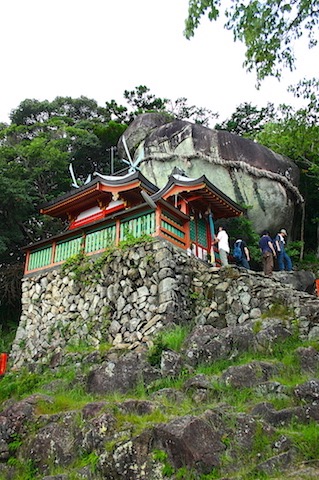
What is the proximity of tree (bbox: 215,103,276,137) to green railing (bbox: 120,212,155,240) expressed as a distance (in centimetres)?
1901

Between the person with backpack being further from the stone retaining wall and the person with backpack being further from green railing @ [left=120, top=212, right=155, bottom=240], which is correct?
green railing @ [left=120, top=212, right=155, bottom=240]

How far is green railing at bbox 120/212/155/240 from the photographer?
14883 mm

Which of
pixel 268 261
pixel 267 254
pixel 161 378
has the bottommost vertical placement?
pixel 161 378

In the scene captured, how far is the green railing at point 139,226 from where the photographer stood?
48.8 feet

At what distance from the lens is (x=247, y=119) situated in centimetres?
3319

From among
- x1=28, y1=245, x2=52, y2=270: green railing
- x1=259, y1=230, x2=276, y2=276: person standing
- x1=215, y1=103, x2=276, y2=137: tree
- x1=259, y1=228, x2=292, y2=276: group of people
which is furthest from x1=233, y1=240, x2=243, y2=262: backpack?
x1=215, y1=103, x2=276, y2=137: tree

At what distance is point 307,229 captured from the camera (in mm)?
26969

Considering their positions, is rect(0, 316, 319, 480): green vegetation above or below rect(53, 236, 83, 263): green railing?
below

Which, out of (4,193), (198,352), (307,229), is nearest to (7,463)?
(198,352)

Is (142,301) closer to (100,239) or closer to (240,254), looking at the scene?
(100,239)

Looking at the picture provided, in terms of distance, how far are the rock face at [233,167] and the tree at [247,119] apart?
823cm

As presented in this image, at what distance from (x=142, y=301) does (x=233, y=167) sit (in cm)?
1157

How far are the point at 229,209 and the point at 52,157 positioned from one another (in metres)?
10.4

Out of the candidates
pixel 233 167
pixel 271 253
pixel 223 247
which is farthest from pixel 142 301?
pixel 233 167
